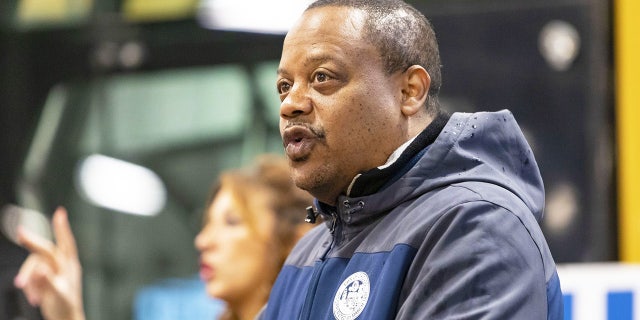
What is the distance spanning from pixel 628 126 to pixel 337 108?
3.27 metres

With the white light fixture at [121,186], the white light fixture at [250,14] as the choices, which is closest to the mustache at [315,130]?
the white light fixture at [250,14]

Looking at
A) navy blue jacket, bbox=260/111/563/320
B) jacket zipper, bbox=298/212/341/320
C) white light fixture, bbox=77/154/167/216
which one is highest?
navy blue jacket, bbox=260/111/563/320

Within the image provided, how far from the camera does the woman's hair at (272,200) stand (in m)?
4.16

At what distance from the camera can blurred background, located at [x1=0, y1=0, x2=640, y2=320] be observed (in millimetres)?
5398

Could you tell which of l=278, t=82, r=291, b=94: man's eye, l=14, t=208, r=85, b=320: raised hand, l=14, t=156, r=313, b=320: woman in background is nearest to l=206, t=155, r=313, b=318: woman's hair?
l=14, t=156, r=313, b=320: woman in background

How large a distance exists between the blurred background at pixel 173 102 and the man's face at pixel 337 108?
10.5 feet

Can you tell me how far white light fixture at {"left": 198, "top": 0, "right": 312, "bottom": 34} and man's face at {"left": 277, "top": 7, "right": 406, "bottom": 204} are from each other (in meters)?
Result: 3.62

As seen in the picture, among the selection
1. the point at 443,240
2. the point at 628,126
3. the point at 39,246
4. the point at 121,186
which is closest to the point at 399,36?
the point at 443,240

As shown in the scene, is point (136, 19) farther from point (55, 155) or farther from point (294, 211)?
point (294, 211)

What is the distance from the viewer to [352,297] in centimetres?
212

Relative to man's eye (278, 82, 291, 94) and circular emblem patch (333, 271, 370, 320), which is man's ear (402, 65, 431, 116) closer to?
man's eye (278, 82, 291, 94)

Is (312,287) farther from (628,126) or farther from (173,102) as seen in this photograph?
(173,102)

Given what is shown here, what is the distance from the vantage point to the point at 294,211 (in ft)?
13.6

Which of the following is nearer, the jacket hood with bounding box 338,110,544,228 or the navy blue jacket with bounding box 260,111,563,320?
the navy blue jacket with bounding box 260,111,563,320
